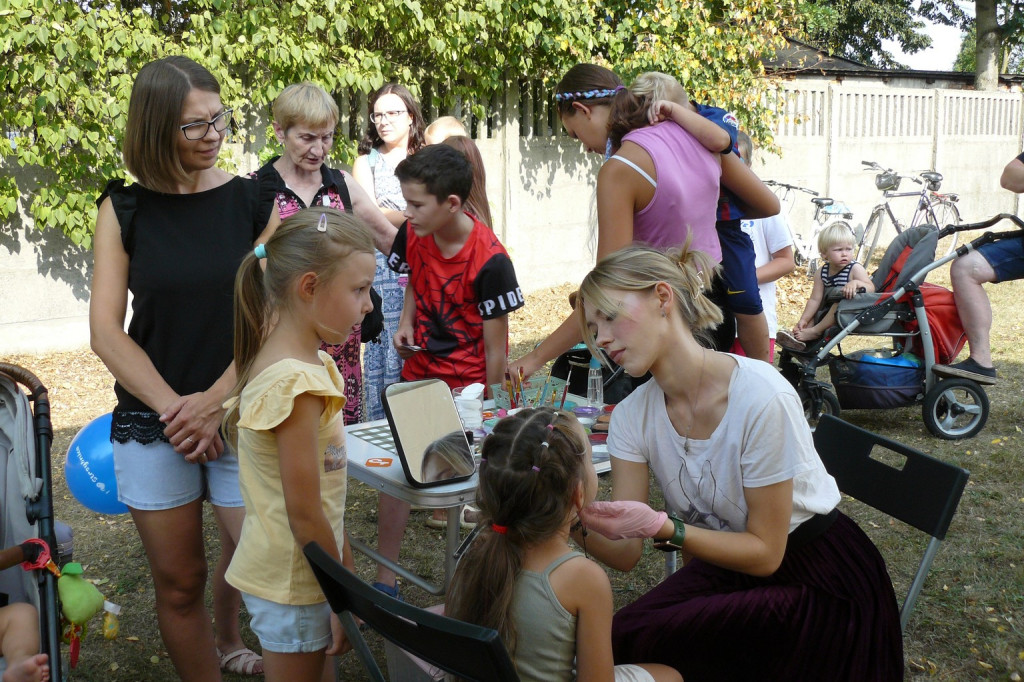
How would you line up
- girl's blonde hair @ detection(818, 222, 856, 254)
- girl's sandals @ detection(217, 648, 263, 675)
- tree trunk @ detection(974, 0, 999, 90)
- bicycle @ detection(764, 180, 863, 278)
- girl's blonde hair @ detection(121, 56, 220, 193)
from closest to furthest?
girl's blonde hair @ detection(121, 56, 220, 193) < girl's sandals @ detection(217, 648, 263, 675) < girl's blonde hair @ detection(818, 222, 856, 254) < bicycle @ detection(764, 180, 863, 278) < tree trunk @ detection(974, 0, 999, 90)

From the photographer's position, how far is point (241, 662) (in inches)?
113

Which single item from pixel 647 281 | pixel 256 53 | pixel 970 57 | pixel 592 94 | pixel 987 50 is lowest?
pixel 647 281

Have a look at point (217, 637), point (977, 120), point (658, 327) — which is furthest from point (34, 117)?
point (977, 120)

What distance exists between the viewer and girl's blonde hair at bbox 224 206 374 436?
6.41 feet

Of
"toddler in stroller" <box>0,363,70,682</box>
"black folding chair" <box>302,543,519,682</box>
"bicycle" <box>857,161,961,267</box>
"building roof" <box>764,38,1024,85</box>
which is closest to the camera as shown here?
"black folding chair" <box>302,543,519,682</box>

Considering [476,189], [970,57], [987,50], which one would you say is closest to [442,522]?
[476,189]

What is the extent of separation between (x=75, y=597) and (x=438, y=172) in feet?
5.59

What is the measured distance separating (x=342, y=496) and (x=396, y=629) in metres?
0.52

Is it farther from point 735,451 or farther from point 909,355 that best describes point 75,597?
point 909,355

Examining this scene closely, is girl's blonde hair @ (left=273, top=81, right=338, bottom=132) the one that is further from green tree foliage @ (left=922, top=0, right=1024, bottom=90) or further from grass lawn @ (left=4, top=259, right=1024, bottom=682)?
green tree foliage @ (left=922, top=0, right=1024, bottom=90)

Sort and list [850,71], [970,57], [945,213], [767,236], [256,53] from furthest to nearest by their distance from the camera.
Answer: [970,57]
[850,71]
[945,213]
[256,53]
[767,236]

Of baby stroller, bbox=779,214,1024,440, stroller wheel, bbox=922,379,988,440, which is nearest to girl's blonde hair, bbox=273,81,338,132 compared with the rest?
baby stroller, bbox=779,214,1024,440

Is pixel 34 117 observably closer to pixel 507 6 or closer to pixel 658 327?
pixel 507 6

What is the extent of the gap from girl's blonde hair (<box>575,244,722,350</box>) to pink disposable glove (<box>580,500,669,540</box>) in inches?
16.8
